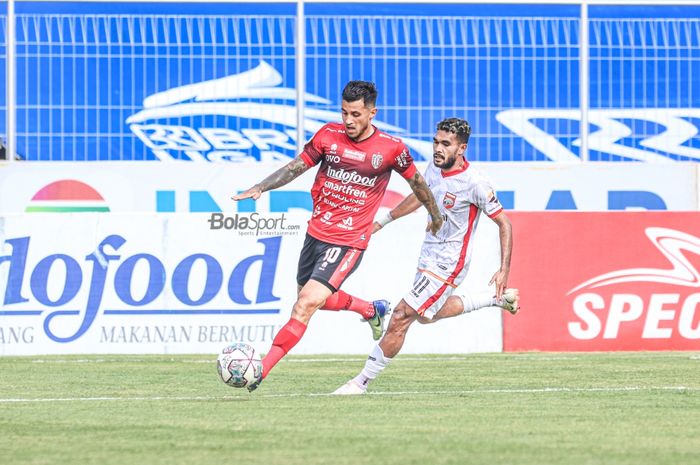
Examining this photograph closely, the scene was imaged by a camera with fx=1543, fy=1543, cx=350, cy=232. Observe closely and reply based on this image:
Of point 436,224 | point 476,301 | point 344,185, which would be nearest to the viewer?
point 344,185

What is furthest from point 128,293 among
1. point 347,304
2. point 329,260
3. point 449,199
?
point 329,260

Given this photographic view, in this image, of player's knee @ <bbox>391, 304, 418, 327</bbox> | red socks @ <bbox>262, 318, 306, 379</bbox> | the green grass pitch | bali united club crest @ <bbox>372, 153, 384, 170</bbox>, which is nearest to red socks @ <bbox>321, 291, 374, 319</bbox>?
the green grass pitch

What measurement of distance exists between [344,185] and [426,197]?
0.61 m

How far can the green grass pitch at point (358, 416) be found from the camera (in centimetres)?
717

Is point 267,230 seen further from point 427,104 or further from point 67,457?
point 67,457

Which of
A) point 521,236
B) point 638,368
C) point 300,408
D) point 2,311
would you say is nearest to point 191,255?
point 2,311

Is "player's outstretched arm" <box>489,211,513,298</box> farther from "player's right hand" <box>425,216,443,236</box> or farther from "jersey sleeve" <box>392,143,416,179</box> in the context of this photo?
"jersey sleeve" <box>392,143,416,179</box>

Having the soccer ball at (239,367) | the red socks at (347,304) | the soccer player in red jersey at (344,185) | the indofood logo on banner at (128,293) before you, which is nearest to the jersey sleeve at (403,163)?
the soccer player in red jersey at (344,185)

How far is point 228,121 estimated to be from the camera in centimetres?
1884

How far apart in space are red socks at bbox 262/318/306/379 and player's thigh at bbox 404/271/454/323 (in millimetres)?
1184

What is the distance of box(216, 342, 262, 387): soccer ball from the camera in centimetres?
985

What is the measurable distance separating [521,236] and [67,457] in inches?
409

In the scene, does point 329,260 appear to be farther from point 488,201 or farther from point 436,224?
point 488,201

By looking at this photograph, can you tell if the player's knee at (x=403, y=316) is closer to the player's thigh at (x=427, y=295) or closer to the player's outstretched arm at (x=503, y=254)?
the player's thigh at (x=427, y=295)
